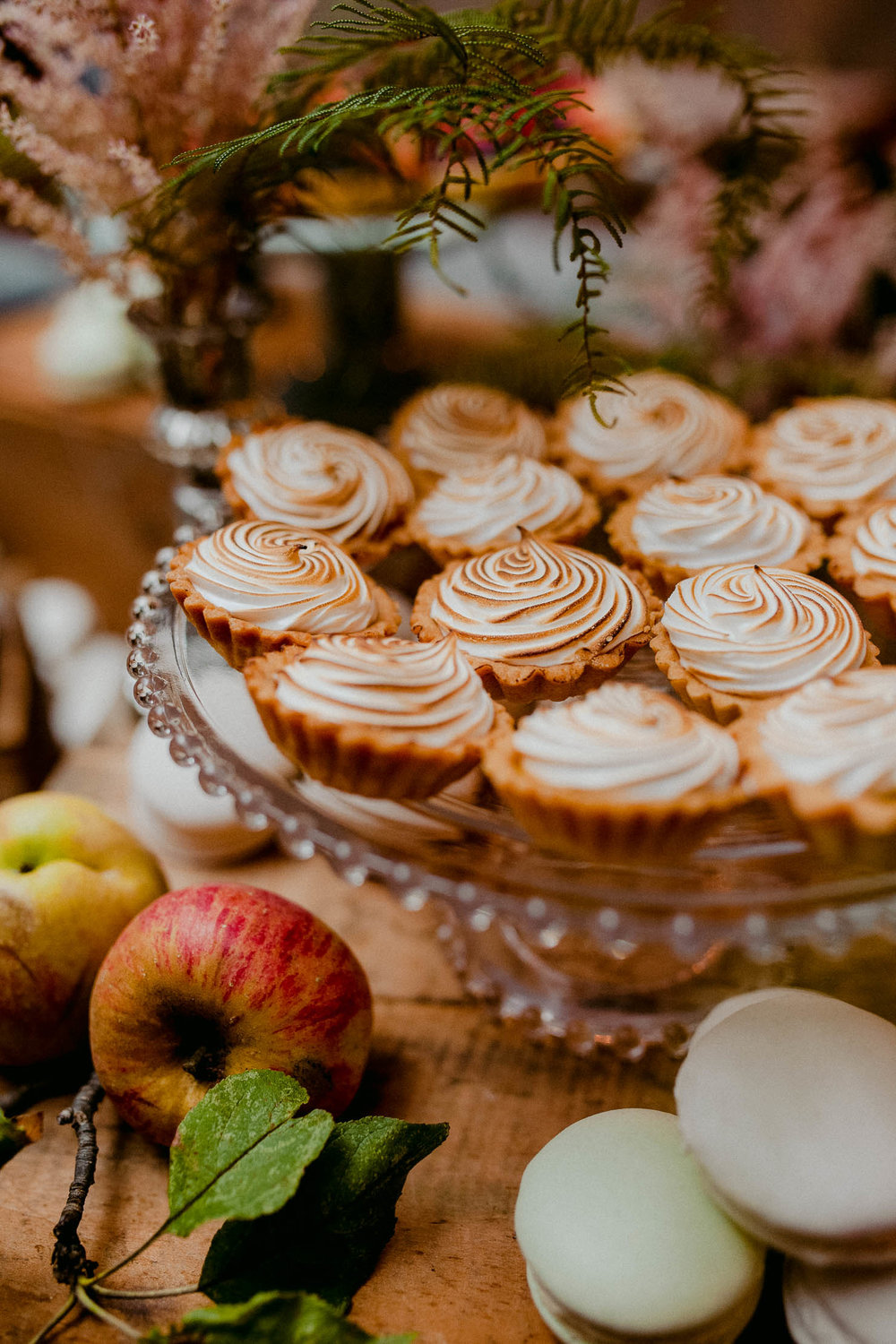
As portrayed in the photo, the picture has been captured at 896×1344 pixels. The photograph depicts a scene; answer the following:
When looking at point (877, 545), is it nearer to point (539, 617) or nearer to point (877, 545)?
point (877, 545)

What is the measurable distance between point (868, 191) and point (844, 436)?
101cm

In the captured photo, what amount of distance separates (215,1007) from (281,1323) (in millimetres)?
331

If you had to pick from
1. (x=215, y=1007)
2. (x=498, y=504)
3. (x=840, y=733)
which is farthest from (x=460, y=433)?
(x=215, y=1007)

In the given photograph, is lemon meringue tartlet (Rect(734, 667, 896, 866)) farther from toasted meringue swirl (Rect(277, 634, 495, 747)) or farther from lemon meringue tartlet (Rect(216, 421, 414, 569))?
lemon meringue tartlet (Rect(216, 421, 414, 569))

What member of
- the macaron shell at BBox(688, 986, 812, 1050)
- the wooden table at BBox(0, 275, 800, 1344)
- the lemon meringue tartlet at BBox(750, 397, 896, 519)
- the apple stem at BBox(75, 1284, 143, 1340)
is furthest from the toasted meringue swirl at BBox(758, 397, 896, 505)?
the apple stem at BBox(75, 1284, 143, 1340)

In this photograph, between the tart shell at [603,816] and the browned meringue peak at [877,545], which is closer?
the tart shell at [603,816]

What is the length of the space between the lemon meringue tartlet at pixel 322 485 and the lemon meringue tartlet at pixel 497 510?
0.05m

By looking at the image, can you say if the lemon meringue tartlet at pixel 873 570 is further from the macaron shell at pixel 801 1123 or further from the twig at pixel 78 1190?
the twig at pixel 78 1190

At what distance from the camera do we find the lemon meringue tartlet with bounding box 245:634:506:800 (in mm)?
1069

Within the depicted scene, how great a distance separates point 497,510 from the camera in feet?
4.88

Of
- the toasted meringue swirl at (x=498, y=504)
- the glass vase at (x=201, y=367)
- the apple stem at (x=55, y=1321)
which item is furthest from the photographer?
the glass vase at (x=201, y=367)

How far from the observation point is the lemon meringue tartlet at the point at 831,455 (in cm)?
158

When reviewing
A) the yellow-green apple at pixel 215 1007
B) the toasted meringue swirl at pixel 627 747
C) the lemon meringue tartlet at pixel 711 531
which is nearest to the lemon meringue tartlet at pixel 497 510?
the lemon meringue tartlet at pixel 711 531

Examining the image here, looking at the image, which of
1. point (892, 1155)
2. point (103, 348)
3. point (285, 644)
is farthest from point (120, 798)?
point (103, 348)
